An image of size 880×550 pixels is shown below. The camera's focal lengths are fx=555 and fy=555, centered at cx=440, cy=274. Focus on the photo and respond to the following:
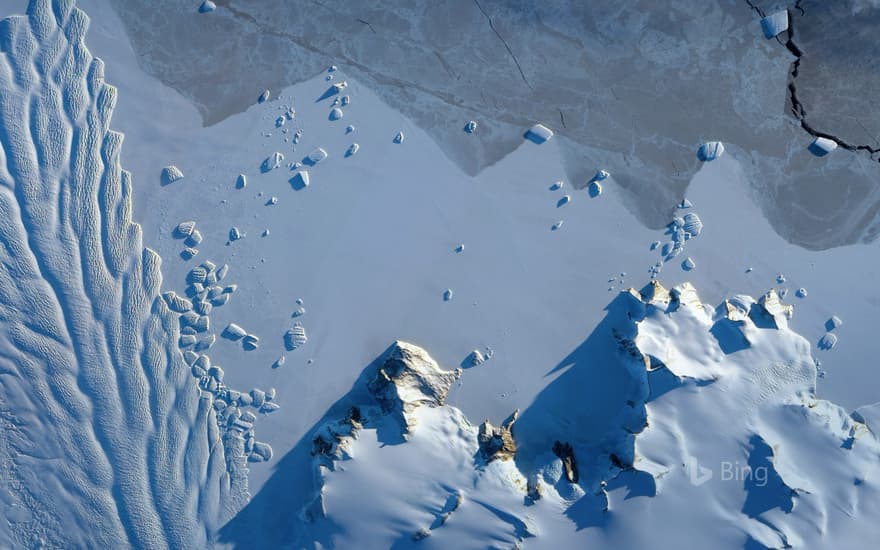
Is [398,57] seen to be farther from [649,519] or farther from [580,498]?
[649,519]

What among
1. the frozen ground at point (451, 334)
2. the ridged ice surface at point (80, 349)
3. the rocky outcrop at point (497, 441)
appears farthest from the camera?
the ridged ice surface at point (80, 349)

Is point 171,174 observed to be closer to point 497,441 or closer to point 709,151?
point 497,441

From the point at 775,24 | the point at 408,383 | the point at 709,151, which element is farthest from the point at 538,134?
the point at 408,383

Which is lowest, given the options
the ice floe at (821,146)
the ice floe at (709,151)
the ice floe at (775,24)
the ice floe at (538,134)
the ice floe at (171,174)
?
the ice floe at (171,174)

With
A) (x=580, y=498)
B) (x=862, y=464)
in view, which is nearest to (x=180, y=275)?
(x=580, y=498)

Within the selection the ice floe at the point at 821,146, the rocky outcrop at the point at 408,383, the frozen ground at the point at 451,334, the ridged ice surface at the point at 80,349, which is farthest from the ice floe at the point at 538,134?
the ridged ice surface at the point at 80,349

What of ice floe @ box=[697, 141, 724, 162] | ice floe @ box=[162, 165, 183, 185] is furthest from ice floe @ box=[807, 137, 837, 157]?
ice floe @ box=[162, 165, 183, 185]

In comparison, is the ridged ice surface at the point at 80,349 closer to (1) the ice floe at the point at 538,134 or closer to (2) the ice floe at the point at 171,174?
(2) the ice floe at the point at 171,174
